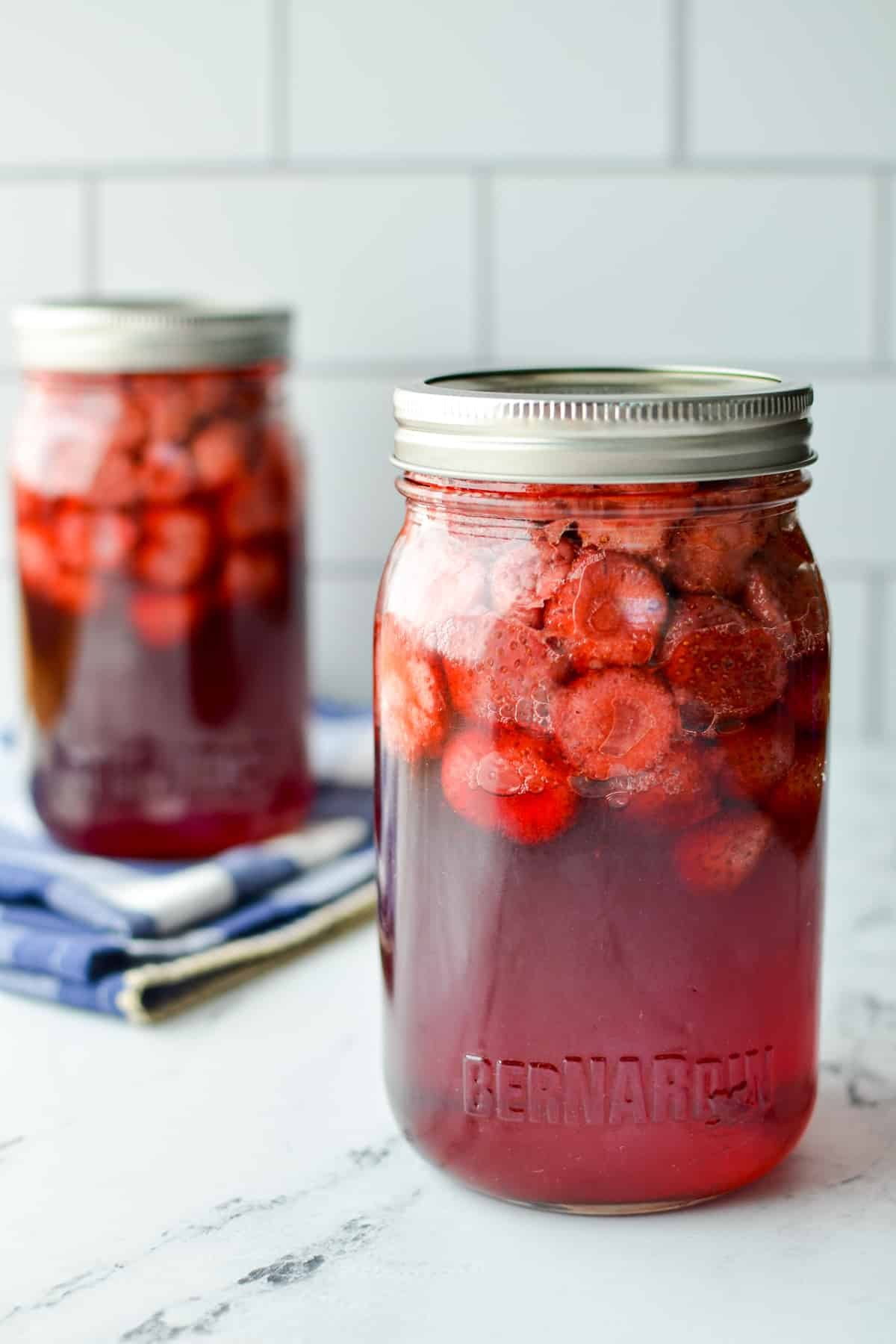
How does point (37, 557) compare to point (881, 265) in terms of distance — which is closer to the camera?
point (37, 557)

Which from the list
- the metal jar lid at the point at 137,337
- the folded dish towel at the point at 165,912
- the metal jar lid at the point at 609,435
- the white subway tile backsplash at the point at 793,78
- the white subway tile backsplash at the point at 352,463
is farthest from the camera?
the white subway tile backsplash at the point at 352,463

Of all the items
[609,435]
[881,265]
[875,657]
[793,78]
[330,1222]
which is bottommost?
[330,1222]

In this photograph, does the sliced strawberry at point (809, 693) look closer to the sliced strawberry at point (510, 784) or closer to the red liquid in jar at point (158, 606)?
the sliced strawberry at point (510, 784)

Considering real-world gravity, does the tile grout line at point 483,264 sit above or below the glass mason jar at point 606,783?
above

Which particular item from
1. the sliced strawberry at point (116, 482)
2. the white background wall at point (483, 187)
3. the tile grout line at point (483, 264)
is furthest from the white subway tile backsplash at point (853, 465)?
the sliced strawberry at point (116, 482)

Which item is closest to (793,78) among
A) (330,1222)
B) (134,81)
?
(134,81)

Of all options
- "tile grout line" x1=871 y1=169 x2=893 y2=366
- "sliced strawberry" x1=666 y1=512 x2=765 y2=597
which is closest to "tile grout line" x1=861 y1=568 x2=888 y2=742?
"tile grout line" x1=871 y1=169 x2=893 y2=366

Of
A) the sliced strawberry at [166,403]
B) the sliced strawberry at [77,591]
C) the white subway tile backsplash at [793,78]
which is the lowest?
the sliced strawberry at [77,591]

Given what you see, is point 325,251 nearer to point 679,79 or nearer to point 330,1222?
point 679,79
